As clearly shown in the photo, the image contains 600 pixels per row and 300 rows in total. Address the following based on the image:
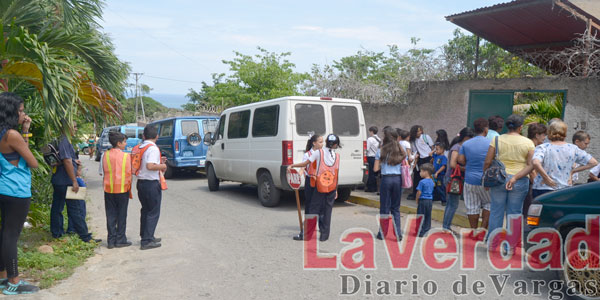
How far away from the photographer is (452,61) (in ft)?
35.9

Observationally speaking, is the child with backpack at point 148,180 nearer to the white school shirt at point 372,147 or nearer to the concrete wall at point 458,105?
the white school shirt at point 372,147

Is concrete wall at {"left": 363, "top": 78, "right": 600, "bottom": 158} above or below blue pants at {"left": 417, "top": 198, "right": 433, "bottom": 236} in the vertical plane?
above

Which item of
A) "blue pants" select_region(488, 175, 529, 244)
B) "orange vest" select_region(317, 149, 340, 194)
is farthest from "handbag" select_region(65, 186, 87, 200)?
"blue pants" select_region(488, 175, 529, 244)

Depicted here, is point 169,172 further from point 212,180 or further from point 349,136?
point 349,136

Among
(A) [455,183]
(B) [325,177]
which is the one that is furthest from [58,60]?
(A) [455,183]

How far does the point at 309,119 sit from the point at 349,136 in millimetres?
953

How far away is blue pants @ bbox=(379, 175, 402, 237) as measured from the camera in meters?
6.34

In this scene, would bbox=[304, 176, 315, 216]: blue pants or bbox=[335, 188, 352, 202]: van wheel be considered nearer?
bbox=[304, 176, 315, 216]: blue pants

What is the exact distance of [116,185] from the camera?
6027 millimetres

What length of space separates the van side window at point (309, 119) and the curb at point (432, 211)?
77.4 inches

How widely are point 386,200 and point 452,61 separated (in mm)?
5963

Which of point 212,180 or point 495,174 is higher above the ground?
point 495,174

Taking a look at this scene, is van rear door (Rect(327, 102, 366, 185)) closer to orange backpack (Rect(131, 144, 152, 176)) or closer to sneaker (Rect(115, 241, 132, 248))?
orange backpack (Rect(131, 144, 152, 176))

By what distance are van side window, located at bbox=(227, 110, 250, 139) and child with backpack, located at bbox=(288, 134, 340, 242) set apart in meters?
3.80
